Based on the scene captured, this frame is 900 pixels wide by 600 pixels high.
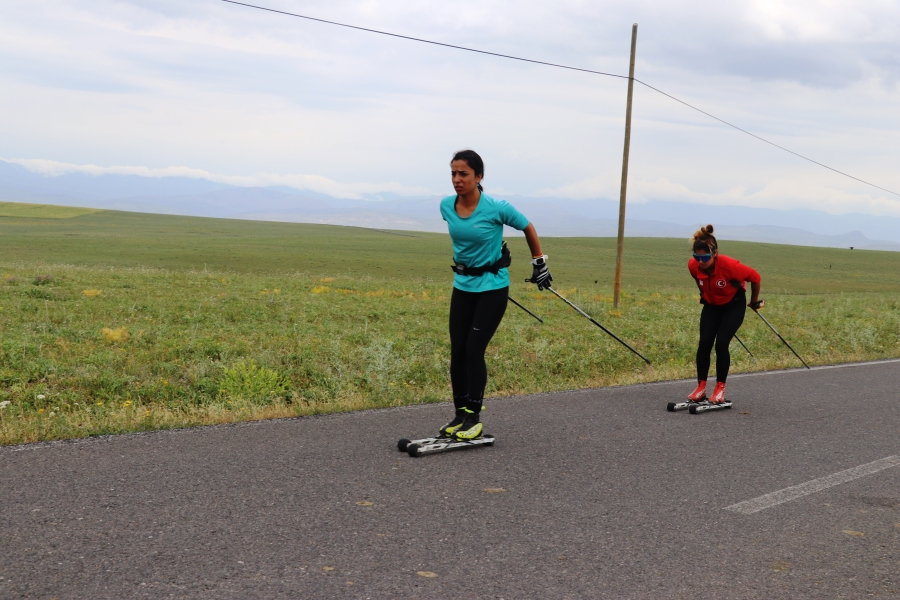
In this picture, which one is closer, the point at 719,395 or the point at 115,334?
the point at 719,395

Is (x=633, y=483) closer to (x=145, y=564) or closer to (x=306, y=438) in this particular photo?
(x=306, y=438)

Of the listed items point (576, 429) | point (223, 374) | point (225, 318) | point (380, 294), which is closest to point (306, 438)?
point (576, 429)

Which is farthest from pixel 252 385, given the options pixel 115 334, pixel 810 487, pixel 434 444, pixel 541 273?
pixel 810 487

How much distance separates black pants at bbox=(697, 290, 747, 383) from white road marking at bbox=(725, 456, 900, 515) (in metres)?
2.42

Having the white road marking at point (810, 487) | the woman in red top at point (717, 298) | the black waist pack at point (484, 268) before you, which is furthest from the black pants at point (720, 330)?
the black waist pack at point (484, 268)

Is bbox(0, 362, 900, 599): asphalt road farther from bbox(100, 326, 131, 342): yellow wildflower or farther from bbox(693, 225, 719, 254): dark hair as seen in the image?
bbox(100, 326, 131, 342): yellow wildflower

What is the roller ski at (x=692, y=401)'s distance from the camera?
8141 mm

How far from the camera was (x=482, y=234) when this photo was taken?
19.6ft

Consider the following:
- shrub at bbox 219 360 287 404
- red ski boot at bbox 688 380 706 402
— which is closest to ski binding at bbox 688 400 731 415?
red ski boot at bbox 688 380 706 402

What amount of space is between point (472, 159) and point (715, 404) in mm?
4074

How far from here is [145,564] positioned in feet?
12.0

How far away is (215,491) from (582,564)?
218 centimetres

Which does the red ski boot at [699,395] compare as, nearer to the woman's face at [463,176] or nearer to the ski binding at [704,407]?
the ski binding at [704,407]

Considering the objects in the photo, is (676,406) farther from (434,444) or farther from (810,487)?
(434,444)
